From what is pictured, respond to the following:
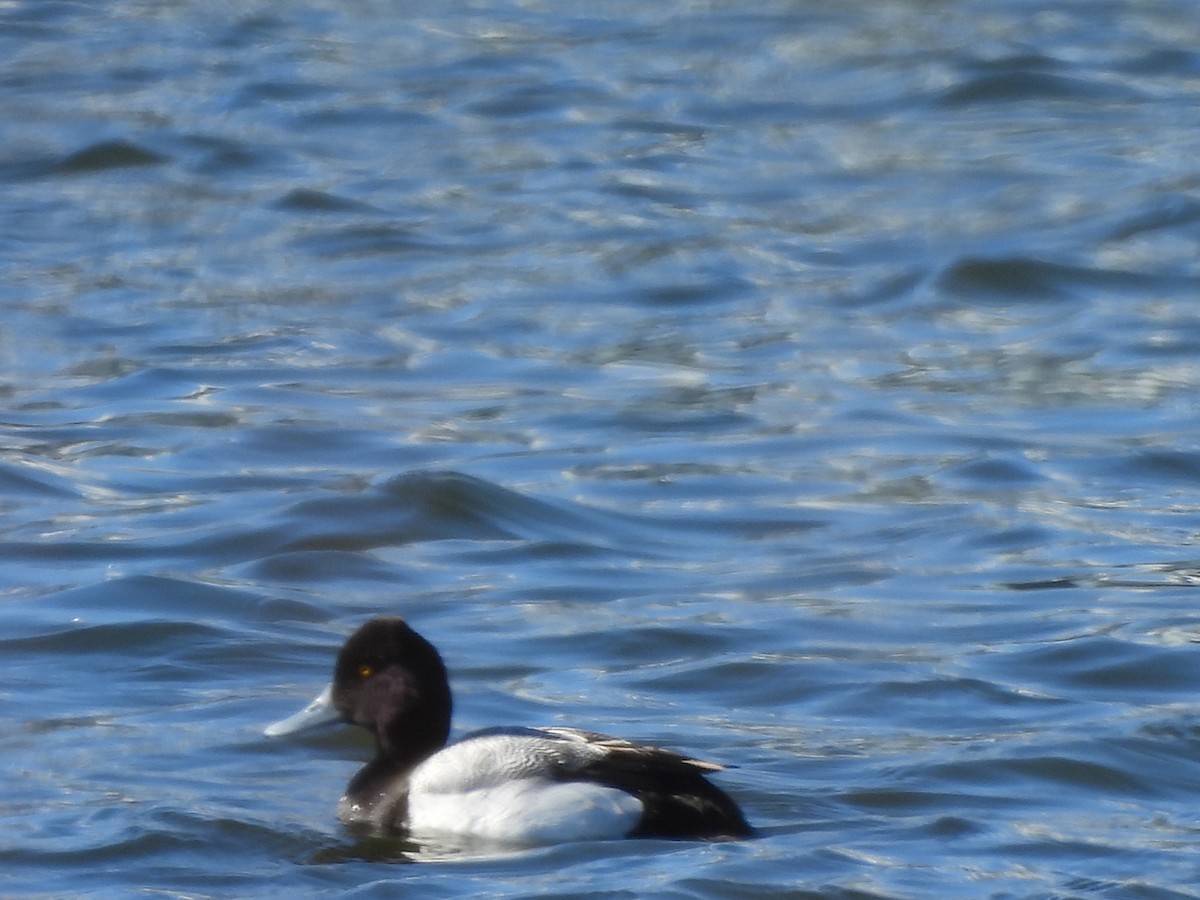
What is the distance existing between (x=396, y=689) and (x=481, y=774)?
19.9 inches

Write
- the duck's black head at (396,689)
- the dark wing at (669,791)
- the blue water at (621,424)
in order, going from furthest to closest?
the duck's black head at (396,689) < the blue water at (621,424) < the dark wing at (669,791)

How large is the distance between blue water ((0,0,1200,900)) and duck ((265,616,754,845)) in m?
0.12

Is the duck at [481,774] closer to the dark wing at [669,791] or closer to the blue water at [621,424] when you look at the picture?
the dark wing at [669,791]

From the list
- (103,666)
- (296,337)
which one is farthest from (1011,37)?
(103,666)

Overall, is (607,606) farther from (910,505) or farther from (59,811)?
(59,811)

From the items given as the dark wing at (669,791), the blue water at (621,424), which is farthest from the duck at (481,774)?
the blue water at (621,424)

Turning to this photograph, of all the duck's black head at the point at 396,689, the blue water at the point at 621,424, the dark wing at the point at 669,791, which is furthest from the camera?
the duck's black head at the point at 396,689

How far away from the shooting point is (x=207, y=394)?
12.4 meters

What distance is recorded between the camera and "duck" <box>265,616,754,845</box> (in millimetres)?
6656

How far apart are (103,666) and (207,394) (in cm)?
405

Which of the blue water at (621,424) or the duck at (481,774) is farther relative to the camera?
the blue water at (621,424)

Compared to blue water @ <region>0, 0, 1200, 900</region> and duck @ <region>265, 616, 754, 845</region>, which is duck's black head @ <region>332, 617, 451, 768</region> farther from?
blue water @ <region>0, 0, 1200, 900</region>

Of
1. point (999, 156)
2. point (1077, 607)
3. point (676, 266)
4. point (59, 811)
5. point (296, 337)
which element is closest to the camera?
point (59, 811)

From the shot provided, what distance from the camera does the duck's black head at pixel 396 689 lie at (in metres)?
7.26
